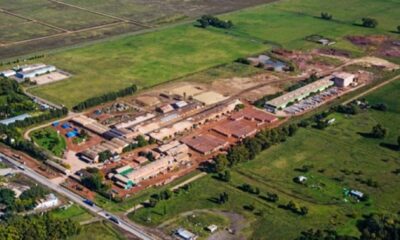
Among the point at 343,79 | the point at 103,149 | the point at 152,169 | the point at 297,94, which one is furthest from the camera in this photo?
the point at 343,79

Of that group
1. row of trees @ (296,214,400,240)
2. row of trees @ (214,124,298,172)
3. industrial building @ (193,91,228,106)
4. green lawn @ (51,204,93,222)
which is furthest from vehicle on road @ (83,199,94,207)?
industrial building @ (193,91,228,106)

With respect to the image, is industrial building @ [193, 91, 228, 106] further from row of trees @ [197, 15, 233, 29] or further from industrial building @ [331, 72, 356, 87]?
row of trees @ [197, 15, 233, 29]

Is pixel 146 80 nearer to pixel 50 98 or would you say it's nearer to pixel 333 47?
pixel 50 98

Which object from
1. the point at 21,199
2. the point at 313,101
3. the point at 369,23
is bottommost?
the point at 313,101

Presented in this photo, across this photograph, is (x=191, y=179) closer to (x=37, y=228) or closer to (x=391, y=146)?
(x=37, y=228)

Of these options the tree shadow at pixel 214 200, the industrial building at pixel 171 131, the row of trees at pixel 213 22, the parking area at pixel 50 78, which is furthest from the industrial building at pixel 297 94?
the row of trees at pixel 213 22

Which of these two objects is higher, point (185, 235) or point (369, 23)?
point (369, 23)

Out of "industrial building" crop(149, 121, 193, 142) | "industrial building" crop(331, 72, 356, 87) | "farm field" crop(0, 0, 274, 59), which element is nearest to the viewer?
"industrial building" crop(149, 121, 193, 142)

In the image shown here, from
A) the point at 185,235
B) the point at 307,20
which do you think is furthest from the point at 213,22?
the point at 185,235
